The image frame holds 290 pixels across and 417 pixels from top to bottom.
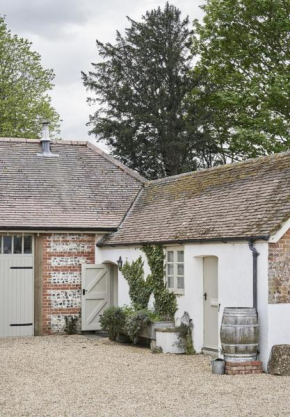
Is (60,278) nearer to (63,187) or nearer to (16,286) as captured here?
(16,286)

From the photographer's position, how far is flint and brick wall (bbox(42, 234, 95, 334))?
20.2m

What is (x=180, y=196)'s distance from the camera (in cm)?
1911

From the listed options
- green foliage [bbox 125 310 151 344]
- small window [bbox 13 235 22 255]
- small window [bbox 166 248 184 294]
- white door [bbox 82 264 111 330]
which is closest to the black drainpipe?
small window [bbox 166 248 184 294]

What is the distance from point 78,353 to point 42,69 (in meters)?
21.9

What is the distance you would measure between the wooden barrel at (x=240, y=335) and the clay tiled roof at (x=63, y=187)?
302 inches

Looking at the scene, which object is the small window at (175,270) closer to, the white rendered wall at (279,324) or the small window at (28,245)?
the white rendered wall at (279,324)

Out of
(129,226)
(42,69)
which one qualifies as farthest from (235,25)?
(129,226)

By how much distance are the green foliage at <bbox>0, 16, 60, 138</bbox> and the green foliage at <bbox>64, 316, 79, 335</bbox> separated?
49.3 feet

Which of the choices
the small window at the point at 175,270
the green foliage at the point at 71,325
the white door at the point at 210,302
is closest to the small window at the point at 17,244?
the green foliage at the point at 71,325

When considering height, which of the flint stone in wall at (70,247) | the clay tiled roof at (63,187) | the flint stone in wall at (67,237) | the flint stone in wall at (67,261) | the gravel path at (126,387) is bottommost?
the gravel path at (126,387)

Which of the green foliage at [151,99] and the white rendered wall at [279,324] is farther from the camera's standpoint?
the green foliage at [151,99]

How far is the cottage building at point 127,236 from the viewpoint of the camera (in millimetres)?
14055

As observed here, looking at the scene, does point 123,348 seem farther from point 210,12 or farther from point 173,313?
point 210,12

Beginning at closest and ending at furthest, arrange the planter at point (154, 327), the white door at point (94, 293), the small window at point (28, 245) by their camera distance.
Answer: the planter at point (154, 327) < the small window at point (28, 245) < the white door at point (94, 293)
